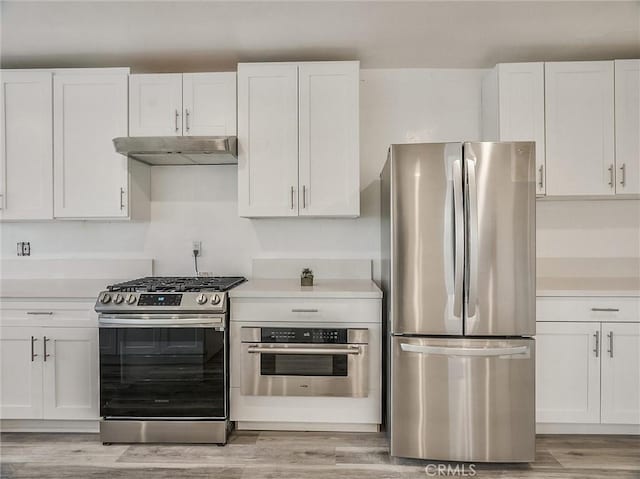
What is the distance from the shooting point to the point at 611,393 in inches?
101

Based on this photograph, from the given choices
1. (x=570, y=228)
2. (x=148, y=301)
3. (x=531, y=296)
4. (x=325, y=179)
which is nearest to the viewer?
(x=531, y=296)

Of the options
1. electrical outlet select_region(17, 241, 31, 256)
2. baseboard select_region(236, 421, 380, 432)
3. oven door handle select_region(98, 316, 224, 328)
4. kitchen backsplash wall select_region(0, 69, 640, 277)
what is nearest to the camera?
A: oven door handle select_region(98, 316, 224, 328)

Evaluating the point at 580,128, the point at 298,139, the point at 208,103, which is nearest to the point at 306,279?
the point at 298,139

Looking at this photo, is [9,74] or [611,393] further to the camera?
[9,74]

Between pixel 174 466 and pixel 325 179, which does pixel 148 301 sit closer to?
pixel 174 466

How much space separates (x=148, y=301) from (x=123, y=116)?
4.34ft

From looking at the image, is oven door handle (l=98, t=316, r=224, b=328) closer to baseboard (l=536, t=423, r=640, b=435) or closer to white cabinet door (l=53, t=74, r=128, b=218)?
white cabinet door (l=53, t=74, r=128, b=218)

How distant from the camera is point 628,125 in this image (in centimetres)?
279

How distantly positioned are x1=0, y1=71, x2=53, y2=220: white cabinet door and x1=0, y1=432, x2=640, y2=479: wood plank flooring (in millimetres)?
1517

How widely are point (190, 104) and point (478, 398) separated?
254 cm

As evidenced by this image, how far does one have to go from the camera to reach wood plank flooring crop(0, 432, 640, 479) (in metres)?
2.22

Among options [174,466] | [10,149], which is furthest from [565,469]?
[10,149]

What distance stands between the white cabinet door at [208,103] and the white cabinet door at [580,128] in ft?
6.99

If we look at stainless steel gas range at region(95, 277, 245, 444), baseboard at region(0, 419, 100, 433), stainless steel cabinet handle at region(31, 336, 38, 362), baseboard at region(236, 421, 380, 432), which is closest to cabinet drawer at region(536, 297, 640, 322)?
baseboard at region(236, 421, 380, 432)
